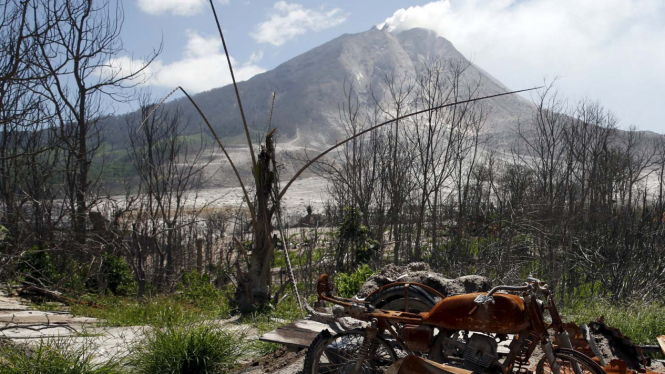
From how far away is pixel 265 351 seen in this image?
556 cm

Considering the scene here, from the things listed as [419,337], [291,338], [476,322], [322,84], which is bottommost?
[291,338]

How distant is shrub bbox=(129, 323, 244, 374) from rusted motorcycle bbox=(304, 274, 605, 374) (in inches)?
58.3

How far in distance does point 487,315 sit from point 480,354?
262 millimetres

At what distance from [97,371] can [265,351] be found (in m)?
1.91

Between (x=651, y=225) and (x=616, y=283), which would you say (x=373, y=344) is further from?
(x=651, y=225)

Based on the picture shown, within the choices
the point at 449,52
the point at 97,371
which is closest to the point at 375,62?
the point at 449,52

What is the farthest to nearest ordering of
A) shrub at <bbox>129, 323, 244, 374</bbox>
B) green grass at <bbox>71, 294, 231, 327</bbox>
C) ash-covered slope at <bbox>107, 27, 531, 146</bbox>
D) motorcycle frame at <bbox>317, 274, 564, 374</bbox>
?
1. ash-covered slope at <bbox>107, 27, 531, 146</bbox>
2. green grass at <bbox>71, 294, 231, 327</bbox>
3. shrub at <bbox>129, 323, 244, 374</bbox>
4. motorcycle frame at <bbox>317, 274, 564, 374</bbox>

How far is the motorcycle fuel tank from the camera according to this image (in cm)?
314

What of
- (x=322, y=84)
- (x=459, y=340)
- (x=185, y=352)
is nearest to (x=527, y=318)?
(x=459, y=340)

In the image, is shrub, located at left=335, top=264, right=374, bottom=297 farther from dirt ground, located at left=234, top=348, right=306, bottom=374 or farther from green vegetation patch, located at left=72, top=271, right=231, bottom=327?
dirt ground, located at left=234, top=348, right=306, bottom=374

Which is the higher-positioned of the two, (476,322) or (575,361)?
(476,322)

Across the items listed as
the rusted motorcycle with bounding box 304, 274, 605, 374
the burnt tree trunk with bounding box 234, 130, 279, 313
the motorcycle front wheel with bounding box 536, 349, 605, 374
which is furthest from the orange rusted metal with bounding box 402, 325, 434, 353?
the burnt tree trunk with bounding box 234, 130, 279, 313

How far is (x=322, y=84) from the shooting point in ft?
409

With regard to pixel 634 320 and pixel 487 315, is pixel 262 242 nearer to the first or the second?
pixel 487 315
